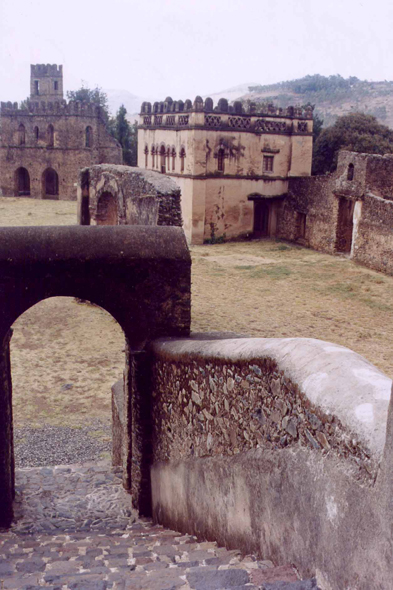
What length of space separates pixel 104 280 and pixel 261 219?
23.2 m

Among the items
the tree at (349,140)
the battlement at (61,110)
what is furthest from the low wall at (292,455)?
the battlement at (61,110)

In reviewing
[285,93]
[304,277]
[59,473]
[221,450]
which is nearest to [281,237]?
[304,277]

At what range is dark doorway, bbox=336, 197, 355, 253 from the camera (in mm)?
25234

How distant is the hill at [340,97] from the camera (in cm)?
8104

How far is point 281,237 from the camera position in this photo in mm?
29594

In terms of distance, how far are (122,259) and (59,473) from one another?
12.2 ft

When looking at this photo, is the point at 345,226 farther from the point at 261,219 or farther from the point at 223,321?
the point at 223,321

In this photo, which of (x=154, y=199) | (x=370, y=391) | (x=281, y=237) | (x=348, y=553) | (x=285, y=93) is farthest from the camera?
(x=285, y=93)

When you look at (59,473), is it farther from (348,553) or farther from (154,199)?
(348,553)

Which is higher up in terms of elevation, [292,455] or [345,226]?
[292,455]

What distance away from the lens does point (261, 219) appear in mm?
30000

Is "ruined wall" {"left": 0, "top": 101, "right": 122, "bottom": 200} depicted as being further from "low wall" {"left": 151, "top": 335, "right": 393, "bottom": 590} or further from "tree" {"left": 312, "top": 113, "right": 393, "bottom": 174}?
"low wall" {"left": 151, "top": 335, "right": 393, "bottom": 590}

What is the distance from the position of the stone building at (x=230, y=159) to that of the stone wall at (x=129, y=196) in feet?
34.6

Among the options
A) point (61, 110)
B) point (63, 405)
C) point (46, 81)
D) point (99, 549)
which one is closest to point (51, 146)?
point (61, 110)
